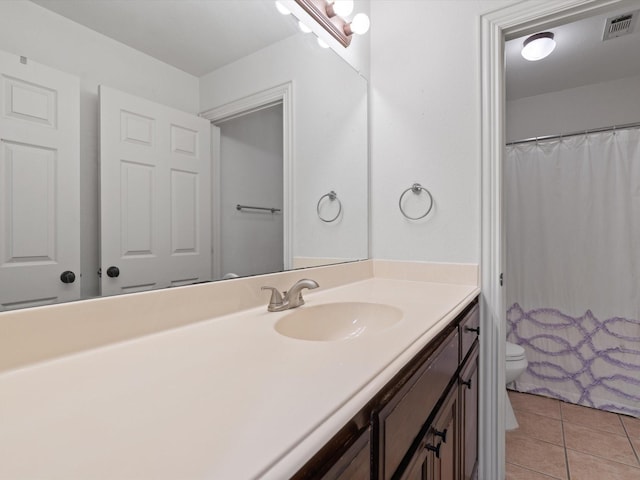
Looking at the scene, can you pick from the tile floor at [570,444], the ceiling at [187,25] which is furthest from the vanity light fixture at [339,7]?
the tile floor at [570,444]

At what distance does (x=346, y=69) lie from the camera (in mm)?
1593

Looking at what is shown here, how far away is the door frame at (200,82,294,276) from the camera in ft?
3.26

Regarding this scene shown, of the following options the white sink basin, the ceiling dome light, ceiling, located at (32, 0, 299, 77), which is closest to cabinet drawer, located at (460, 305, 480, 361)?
the white sink basin

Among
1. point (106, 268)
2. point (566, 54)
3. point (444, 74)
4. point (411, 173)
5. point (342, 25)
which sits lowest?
point (106, 268)

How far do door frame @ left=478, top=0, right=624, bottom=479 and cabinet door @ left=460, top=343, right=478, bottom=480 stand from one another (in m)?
0.09

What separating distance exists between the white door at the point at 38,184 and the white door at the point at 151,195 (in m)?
0.06

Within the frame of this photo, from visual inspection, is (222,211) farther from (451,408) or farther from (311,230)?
(451,408)

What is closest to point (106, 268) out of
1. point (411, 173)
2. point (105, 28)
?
point (105, 28)

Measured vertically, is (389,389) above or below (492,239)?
below

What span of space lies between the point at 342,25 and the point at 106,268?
140 centimetres

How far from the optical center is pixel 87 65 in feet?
2.35

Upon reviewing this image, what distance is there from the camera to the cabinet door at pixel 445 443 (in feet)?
2.67

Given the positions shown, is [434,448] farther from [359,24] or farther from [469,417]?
[359,24]

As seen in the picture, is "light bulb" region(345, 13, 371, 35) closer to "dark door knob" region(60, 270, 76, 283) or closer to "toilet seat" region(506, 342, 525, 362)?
"dark door knob" region(60, 270, 76, 283)
